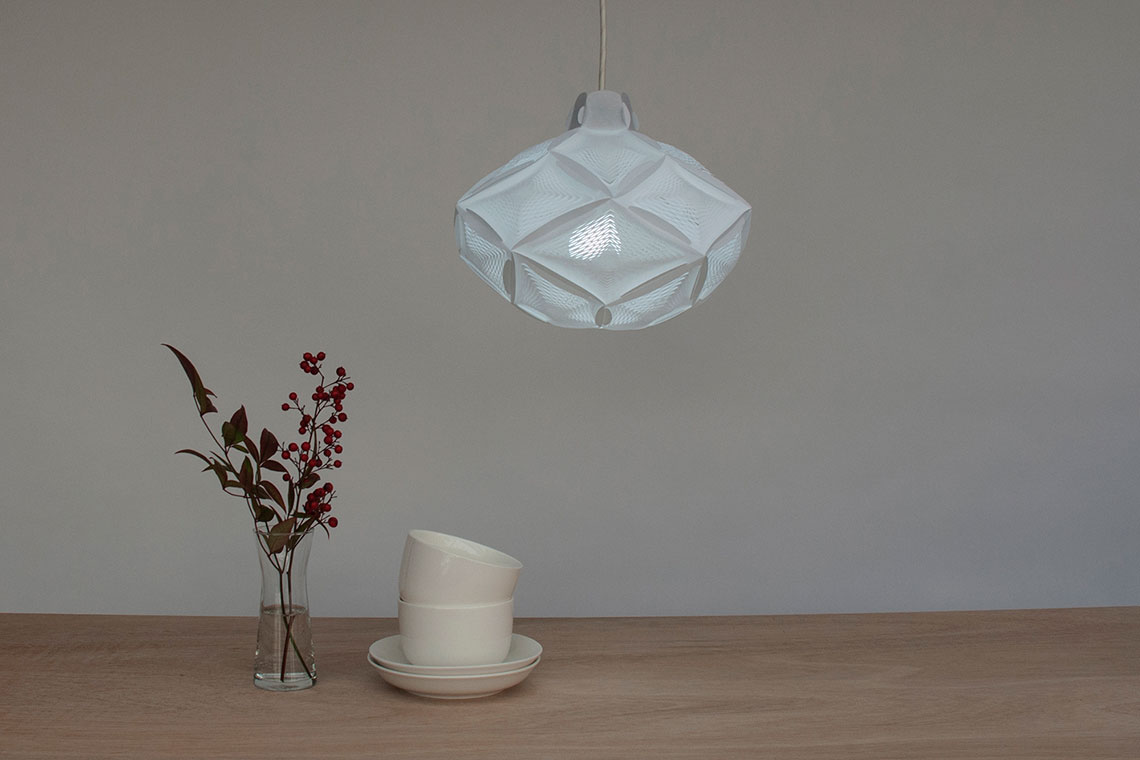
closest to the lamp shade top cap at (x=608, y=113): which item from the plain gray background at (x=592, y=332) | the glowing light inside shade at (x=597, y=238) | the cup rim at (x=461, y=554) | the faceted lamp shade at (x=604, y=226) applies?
the faceted lamp shade at (x=604, y=226)

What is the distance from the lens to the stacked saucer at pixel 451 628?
1.23 meters

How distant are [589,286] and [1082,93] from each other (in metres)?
1.93

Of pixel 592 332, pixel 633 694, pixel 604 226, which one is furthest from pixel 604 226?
pixel 592 332

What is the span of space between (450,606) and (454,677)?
9cm

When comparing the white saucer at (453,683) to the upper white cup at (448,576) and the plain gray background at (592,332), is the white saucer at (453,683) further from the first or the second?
the plain gray background at (592,332)

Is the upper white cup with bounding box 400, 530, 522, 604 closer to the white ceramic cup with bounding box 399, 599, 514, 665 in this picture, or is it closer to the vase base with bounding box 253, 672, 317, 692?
the white ceramic cup with bounding box 399, 599, 514, 665

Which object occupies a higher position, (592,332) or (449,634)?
(592,332)

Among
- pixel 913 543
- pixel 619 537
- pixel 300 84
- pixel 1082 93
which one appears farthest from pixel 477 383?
pixel 1082 93

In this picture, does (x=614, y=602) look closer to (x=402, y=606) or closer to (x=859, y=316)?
(x=859, y=316)

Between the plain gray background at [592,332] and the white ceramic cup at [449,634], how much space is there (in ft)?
3.72

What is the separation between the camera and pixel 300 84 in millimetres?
2375

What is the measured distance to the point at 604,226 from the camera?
101cm

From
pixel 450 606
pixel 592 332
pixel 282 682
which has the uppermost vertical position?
pixel 592 332

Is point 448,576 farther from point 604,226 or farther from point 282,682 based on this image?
point 604,226
